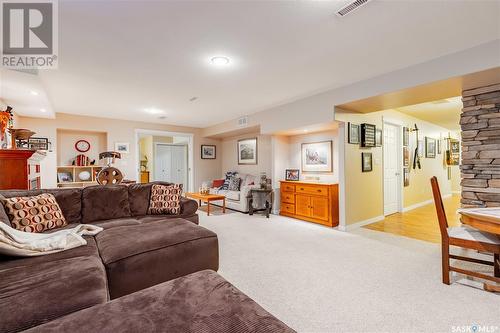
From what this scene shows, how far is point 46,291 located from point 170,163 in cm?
760

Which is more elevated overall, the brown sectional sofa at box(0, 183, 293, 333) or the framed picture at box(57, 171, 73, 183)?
the framed picture at box(57, 171, 73, 183)

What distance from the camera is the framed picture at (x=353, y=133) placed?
3947 millimetres

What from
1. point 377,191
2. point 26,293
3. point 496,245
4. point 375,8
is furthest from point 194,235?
point 377,191

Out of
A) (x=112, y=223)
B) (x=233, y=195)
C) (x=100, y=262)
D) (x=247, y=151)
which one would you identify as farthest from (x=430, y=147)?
(x=100, y=262)

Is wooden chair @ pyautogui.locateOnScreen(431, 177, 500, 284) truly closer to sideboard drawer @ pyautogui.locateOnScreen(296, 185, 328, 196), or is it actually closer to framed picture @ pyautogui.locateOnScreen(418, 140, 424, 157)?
sideboard drawer @ pyautogui.locateOnScreen(296, 185, 328, 196)

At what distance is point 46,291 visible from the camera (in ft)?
3.75

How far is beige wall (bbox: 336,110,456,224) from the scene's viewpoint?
396 centimetres

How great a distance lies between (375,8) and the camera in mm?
1812

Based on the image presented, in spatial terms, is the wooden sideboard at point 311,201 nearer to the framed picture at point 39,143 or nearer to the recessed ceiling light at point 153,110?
the recessed ceiling light at point 153,110

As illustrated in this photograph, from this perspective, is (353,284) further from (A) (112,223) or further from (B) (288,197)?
(B) (288,197)

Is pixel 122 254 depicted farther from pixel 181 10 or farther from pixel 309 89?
pixel 309 89

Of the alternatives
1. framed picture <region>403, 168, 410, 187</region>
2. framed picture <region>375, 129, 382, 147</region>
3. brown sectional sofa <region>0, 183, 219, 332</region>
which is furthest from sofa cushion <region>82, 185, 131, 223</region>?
framed picture <region>403, 168, 410, 187</region>

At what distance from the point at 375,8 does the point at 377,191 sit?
356 centimetres

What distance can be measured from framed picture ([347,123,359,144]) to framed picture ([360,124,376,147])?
129mm
